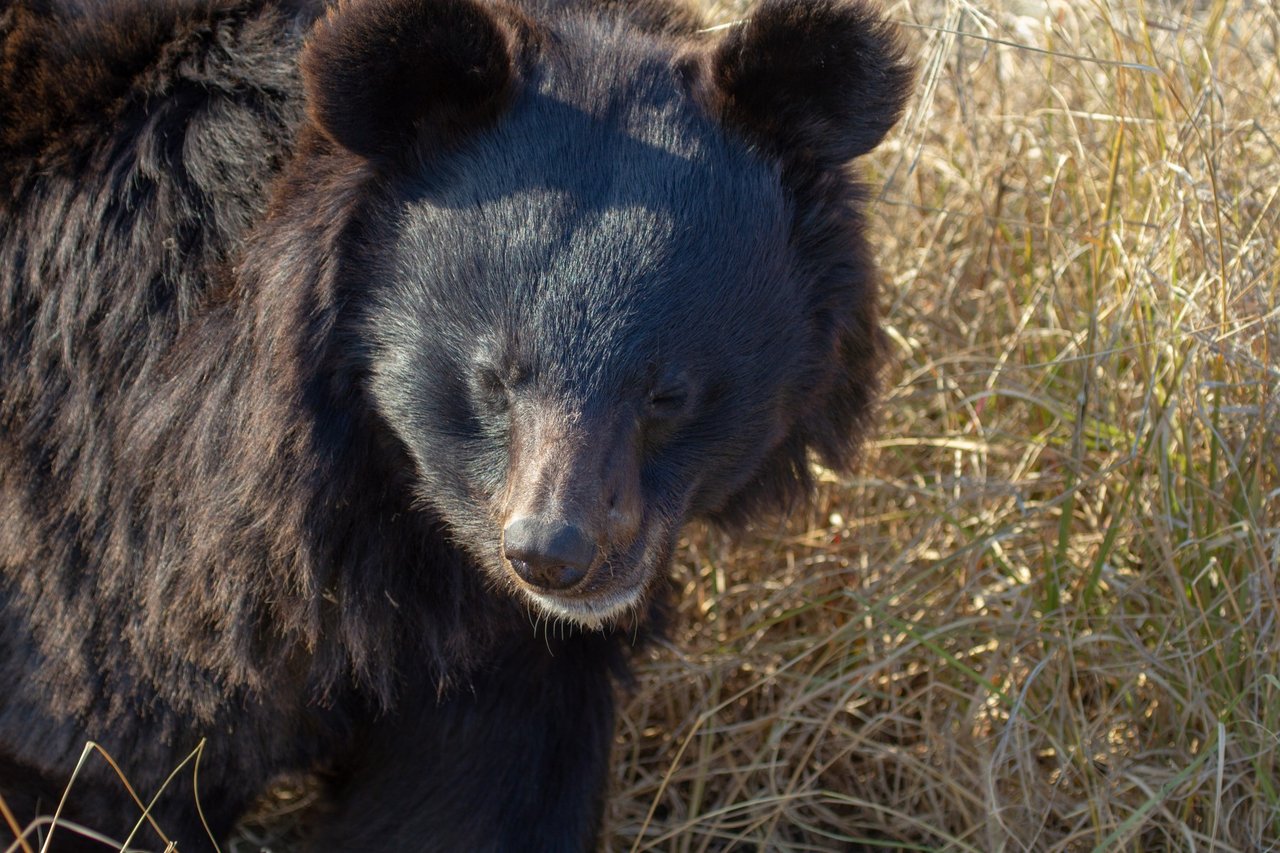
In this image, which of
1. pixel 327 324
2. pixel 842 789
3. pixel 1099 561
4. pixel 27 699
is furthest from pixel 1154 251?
pixel 27 699

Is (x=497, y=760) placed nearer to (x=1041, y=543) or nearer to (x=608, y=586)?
(x=608, y=586)

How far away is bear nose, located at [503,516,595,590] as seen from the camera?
7.73 ft

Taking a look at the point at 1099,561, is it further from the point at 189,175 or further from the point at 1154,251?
the point at 189,175

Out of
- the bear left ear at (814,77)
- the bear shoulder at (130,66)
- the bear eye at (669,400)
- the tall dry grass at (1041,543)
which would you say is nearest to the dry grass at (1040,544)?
the tall dry grass at (1041,543)

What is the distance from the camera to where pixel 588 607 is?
2.58 meters

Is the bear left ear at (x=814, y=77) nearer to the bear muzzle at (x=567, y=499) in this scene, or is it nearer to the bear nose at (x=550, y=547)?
the bear muzzle at (x=567, y=499)

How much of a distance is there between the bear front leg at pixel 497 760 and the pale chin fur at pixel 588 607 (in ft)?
1.79

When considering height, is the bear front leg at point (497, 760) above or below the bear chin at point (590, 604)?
below

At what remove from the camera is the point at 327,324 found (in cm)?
259

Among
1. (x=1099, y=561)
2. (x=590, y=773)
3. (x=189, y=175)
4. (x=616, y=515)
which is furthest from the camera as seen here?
(x=1099, y=561)

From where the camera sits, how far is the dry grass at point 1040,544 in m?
3.32

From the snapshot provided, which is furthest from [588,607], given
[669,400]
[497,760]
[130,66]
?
[130,66]

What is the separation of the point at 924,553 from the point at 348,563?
1.86 meters

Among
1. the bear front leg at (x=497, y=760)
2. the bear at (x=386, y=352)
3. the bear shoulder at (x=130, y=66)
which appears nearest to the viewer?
the bear at (x=386, y=352)
